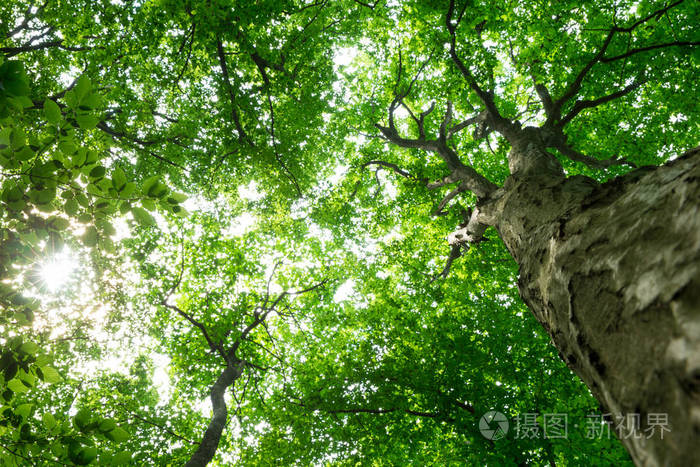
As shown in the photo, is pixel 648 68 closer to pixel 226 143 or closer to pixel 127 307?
pixel 226 143

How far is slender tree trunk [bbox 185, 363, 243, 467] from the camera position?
646 centimetres

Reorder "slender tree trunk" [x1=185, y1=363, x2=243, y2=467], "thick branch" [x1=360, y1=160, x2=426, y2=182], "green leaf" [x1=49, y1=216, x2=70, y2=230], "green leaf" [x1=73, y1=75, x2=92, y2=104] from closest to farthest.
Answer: "green leaf" [x1=73, y1=75, x2=92, y2=104] < "green leaf" [x1=49, y1=216, x2=70, y2=230] < "slender tree trunk" [x1=185, y1=363, x2=243, y2=467] < "thick branch" [x1=360, y1=160, x2=426, y2=182]

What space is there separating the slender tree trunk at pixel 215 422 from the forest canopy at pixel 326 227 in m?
0.11

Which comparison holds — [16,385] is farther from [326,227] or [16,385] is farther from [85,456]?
[326,227]

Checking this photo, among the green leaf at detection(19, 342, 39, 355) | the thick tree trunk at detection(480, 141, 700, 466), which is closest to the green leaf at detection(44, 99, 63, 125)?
the green leaf at detection(19, 342, 39, 355)

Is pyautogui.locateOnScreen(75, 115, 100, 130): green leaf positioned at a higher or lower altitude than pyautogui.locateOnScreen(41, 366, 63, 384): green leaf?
higher

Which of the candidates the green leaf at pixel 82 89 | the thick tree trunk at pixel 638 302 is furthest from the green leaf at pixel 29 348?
the thick tree trunk at pixel 638 302

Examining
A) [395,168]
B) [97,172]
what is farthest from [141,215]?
[395,168]

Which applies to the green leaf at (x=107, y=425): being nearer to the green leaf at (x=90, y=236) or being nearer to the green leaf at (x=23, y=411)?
the green leaf at (x=23, y=411)

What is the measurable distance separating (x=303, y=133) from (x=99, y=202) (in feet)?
18.8

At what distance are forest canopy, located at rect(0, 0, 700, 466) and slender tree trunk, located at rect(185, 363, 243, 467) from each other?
4.1 inches

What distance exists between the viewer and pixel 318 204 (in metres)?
9.73

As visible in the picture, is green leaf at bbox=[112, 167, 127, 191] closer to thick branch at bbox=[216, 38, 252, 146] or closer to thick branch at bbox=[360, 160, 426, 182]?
thick branch at bbox=[216, 38, 252, 146]

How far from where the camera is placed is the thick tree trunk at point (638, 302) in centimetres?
73
